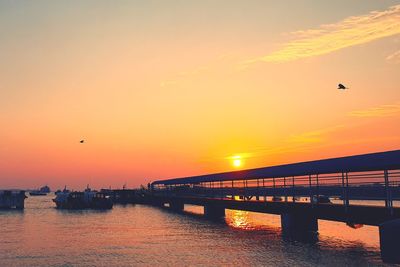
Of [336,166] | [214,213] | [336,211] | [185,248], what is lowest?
[185,248]

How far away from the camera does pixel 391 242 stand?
2227 centimetres

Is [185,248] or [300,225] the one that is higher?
[300,225]

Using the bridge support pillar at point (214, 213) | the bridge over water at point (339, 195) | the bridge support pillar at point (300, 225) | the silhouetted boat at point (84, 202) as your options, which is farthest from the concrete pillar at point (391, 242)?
the silhouetted boat at point (84, 202)

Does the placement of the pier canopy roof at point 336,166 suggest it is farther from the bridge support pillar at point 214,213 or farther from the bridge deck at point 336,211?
the bridge support pillar at point 214,213

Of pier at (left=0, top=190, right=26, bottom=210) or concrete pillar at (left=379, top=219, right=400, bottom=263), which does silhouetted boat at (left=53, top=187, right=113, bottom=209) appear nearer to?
pier at (left=0, top=190, right=26, bottom=210)

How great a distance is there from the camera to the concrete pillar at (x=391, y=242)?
862 inches

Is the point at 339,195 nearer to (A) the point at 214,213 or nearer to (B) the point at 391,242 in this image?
(B) the point at 391,242

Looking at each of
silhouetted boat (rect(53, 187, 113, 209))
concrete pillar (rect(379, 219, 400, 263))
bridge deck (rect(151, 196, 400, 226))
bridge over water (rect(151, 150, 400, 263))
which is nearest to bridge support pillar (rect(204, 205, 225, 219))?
bridge over water (rect(151, 150, 400, 263))

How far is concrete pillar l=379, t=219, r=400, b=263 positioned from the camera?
71.8ft

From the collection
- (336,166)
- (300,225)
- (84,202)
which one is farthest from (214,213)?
(84,202)

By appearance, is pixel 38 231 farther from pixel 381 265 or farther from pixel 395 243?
pixel 395 243

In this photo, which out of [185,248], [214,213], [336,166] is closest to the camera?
[336,166]

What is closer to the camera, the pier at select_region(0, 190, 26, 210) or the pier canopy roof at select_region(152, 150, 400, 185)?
the pier canopy roof at select_region(152, 150, 400, 185)

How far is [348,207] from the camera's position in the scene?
38.4m
